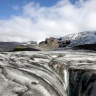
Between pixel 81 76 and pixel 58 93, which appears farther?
pixel 81 76

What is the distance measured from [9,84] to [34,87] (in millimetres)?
672

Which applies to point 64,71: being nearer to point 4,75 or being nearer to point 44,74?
point 44,74

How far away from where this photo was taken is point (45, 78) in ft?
25.1

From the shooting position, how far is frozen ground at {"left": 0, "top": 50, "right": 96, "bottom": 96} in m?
6.84

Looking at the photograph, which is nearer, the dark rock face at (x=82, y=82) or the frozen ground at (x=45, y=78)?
the frozen ground at (x=45, y=78)

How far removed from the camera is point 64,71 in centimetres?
848

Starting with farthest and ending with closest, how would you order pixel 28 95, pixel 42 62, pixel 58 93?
pixel 42 62 → pixel 58 93 → pixel 28 95

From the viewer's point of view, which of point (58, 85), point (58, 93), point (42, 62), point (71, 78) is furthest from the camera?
point (42, 62)

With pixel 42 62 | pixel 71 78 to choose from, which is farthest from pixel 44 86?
pixel 42 62

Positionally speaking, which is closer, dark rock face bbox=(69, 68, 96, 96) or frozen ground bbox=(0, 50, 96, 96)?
frozen ground bbox=(0, 50, 96, 96)

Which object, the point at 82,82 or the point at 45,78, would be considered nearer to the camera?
the point at 45,78

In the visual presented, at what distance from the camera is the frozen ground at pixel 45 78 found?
6844 millimetres

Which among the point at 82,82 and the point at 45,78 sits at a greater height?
the point at 45,78

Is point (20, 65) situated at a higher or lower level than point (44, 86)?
higher
